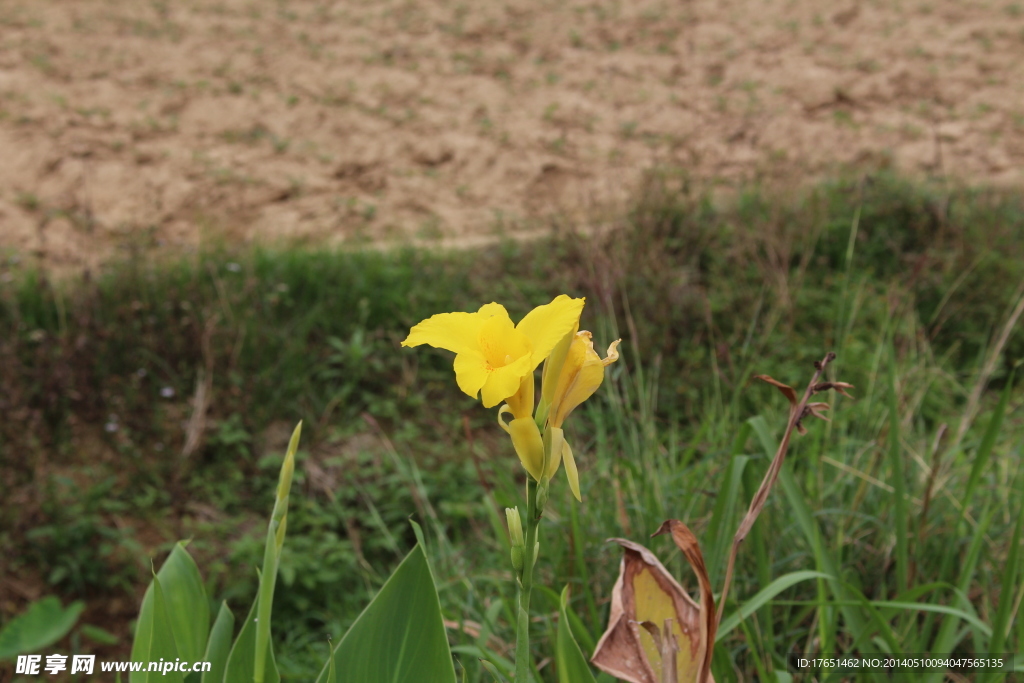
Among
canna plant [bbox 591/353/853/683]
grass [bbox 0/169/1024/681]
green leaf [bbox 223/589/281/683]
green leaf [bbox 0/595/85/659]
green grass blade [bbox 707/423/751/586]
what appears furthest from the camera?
green leaf [bbox 0/595/85/659]

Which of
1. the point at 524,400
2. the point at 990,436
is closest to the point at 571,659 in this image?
the point at 524,400

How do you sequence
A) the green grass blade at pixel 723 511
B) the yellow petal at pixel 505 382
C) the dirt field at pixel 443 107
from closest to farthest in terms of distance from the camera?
the yellow petal at pixel 505 382
the green grass blade at pixel 723 511
the dirt field at pixel 443 107

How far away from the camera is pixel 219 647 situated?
3.29 feet

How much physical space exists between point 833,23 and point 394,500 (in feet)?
19.9

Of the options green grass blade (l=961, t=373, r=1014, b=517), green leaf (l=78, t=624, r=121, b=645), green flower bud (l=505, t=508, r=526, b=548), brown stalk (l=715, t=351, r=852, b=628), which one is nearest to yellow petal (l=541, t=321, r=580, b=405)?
green flower bud (l=505, t=508, r=526, b=548)

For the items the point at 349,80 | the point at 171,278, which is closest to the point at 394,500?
the point at 171,278

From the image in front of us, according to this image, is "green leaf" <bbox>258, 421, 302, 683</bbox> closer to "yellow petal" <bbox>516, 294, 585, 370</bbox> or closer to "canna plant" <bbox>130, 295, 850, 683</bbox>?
"canna plant" <bbox>130, 295, 850, 683</bbox>

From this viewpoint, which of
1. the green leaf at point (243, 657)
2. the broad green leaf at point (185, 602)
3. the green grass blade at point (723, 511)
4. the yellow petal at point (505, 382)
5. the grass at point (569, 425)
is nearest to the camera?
the yellow petal at point (505, 382)

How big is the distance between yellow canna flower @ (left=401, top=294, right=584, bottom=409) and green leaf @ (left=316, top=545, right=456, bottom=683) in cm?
28

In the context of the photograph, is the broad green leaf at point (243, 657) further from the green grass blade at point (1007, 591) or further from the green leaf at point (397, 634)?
the green grass blade at point (1007, 591)

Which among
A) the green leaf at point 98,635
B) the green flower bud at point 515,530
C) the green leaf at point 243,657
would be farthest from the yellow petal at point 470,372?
the green leaf at point 98,635

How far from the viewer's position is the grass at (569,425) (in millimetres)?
1541

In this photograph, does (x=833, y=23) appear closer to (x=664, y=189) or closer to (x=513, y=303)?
(x=664, y=189)

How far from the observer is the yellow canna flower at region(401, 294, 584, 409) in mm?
683
